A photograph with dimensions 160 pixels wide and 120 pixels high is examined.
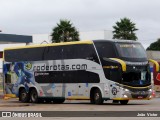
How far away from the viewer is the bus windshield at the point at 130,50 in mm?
30547

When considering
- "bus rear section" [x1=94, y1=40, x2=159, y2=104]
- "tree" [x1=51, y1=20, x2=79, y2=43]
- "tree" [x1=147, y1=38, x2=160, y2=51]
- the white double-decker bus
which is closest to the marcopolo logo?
the white double-decker bus

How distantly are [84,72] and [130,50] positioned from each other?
2843 mm

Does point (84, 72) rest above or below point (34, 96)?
above

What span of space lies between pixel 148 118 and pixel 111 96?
36.0 feet

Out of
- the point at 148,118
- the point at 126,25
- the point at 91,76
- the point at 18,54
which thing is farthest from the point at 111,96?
the point at 126,25

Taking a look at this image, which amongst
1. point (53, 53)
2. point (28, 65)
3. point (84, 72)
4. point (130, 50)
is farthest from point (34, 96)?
point (130, 50)

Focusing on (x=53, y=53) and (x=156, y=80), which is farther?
(x=156, y=80)

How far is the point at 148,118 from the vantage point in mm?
19703

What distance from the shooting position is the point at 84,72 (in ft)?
104

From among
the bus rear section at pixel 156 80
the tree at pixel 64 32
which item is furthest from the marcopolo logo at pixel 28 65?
the tree at pixel 64 32

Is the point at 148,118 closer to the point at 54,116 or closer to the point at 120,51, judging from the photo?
the point at 54,116

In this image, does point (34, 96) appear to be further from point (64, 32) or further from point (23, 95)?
point (64, 32)

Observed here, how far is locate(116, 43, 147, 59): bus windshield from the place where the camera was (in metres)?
30.5

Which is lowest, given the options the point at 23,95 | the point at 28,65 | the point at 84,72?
the point at 23,95
